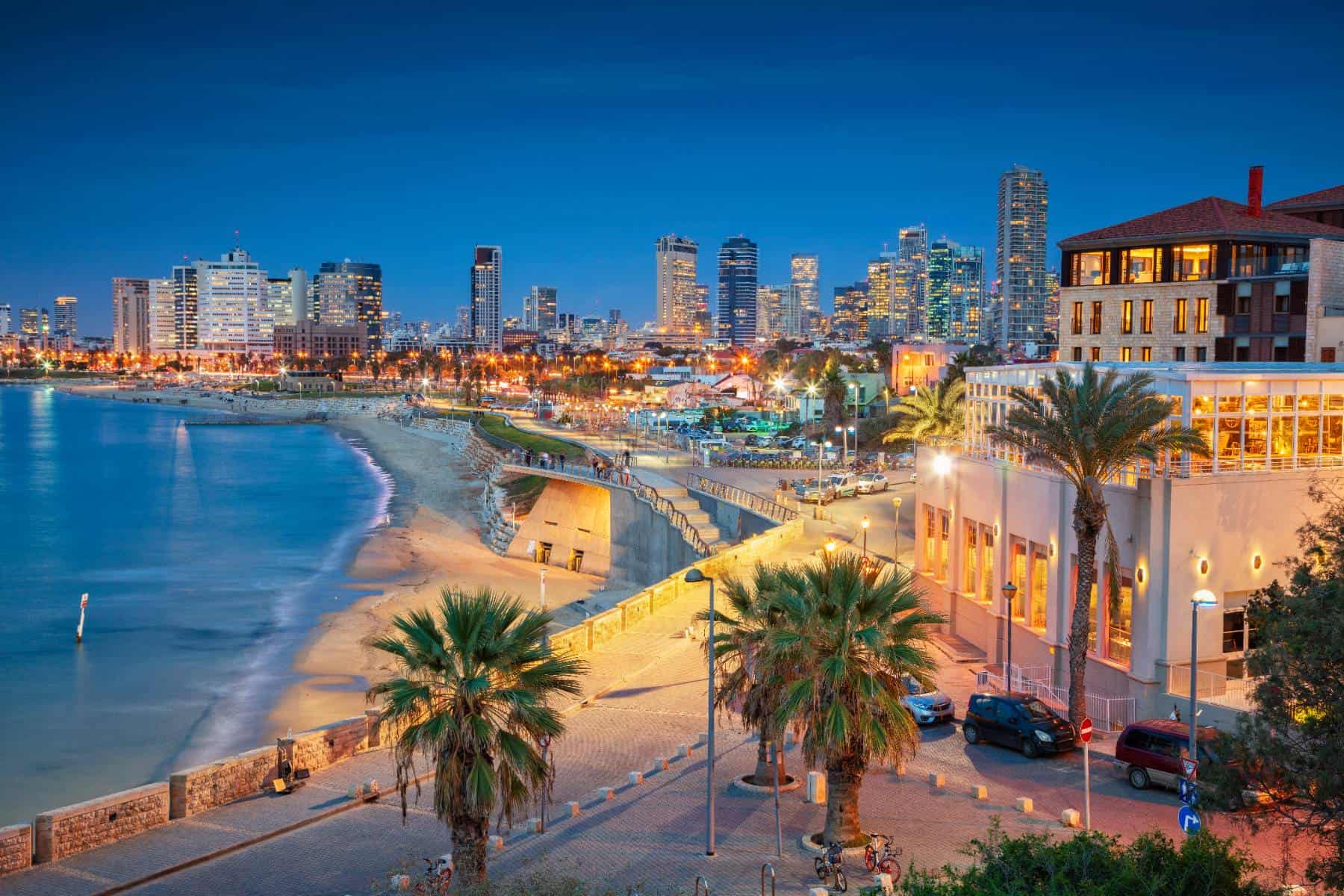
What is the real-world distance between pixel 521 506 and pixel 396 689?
5254cm

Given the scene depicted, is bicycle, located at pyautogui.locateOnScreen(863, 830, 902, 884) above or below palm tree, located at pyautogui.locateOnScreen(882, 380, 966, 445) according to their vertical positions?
below

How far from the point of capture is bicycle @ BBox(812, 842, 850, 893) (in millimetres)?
14172

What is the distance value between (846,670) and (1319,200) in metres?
44.6

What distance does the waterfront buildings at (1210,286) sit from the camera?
3859cm

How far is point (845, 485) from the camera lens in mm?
55281

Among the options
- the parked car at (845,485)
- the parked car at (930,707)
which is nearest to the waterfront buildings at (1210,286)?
the parked car at (845,485)

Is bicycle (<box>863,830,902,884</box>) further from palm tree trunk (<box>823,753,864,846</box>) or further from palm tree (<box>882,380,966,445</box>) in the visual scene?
palm tree (<box>882,380,966,445</box>)

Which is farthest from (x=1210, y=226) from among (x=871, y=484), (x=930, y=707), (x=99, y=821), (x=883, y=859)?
(x=99, y=821)

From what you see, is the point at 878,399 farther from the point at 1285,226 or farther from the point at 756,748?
the point at 756,748

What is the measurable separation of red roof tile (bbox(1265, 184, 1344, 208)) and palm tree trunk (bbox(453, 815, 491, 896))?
4773 cm

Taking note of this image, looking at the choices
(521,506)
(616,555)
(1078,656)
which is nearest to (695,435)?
(521,506)

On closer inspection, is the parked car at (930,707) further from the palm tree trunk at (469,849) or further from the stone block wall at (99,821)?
the stone block wall at (99,821)

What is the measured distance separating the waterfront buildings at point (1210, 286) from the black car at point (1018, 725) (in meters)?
23.7

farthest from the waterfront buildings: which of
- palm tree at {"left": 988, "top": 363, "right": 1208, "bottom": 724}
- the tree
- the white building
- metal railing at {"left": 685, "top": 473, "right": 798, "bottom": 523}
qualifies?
the tree
